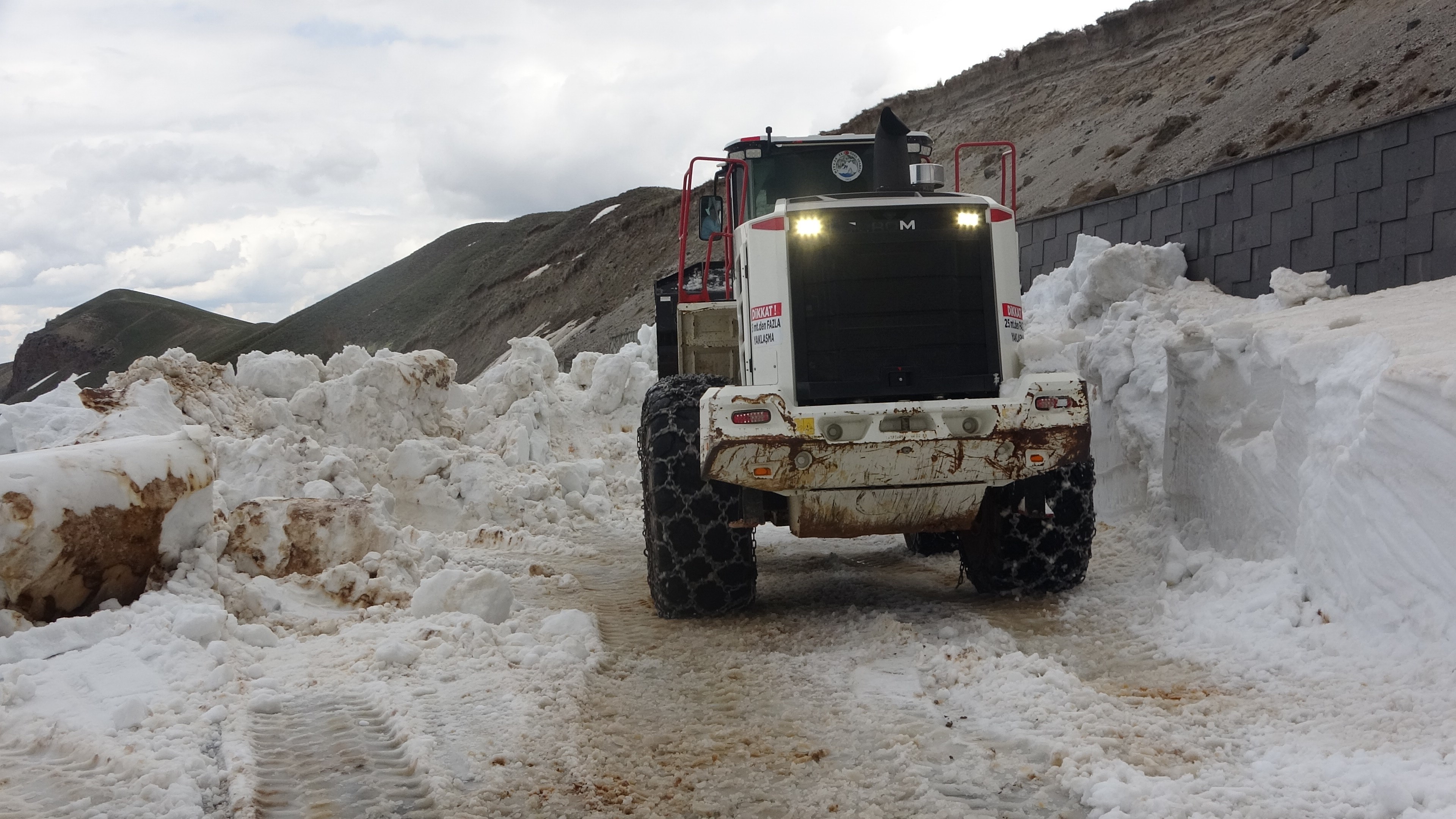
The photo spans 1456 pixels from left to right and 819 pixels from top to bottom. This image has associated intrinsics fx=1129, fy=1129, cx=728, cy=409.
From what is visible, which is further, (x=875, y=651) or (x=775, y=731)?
(x=875, y=651)

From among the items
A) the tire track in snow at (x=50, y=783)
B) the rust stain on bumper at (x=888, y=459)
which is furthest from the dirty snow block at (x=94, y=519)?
the rust stain on bumper at (x=888, y=459)

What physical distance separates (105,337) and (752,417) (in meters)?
74.8

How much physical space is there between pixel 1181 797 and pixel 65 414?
926cm

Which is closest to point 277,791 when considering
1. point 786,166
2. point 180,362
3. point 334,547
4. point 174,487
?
point 174,487

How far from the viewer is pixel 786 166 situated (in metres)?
7.57

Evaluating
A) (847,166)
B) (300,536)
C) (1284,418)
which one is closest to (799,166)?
(847,166)

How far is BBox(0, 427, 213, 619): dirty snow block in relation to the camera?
5.41 meters

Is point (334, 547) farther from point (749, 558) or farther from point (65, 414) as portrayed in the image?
point (65, 414)

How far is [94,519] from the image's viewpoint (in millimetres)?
5738

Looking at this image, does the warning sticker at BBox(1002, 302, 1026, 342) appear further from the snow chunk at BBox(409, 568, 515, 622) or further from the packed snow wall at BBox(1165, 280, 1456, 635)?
the snow chunk at BBox(409, 568, 515, 622)

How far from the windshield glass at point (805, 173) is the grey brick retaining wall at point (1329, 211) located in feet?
13.2

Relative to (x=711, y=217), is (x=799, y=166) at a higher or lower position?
higher

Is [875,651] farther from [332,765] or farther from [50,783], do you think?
[50,783]

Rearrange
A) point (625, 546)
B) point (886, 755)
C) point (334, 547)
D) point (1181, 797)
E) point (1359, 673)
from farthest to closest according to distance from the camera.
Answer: point (625, 546) → point (334, 547) → point (1359, 673) → point (886, 755) → point (1181, 797)
